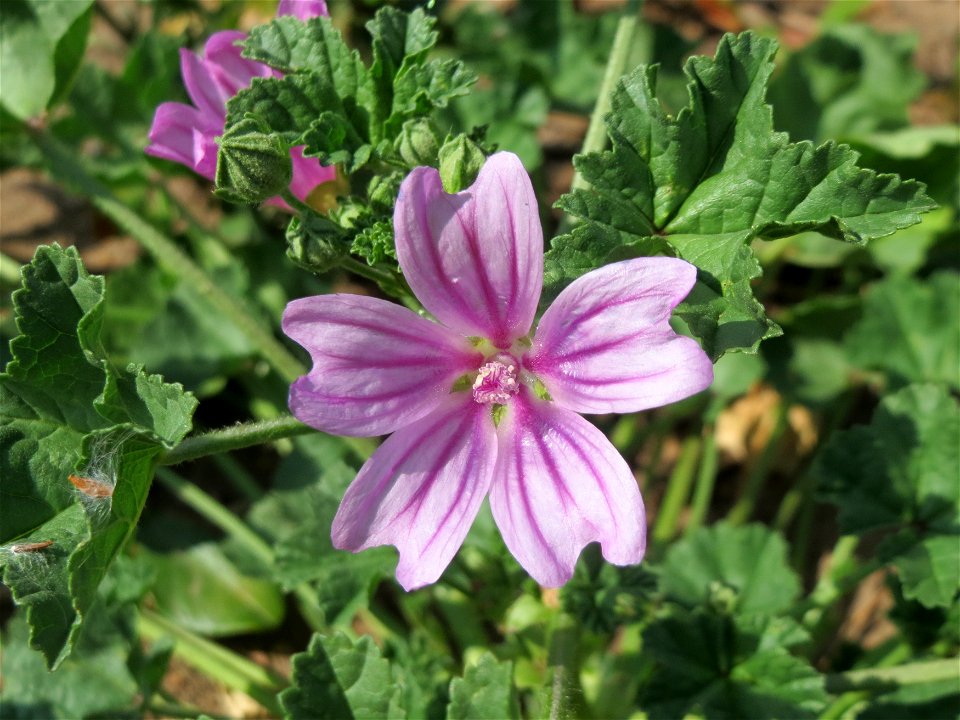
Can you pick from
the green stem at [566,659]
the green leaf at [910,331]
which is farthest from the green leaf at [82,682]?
the green leaf at [910,331]

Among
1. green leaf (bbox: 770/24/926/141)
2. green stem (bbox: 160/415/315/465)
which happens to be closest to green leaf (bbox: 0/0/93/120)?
green stem (bbox: 160/415/315/465)

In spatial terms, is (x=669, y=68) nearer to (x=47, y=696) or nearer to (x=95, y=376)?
(x=95, y=376)

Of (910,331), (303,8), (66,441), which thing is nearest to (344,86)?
(303,8)

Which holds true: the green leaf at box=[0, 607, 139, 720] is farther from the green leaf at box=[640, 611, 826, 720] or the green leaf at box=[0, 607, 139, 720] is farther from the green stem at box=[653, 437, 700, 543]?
the green stem at box=[653, 437, 700, 543]

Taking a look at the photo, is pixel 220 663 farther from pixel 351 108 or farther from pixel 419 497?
pixel 351 108

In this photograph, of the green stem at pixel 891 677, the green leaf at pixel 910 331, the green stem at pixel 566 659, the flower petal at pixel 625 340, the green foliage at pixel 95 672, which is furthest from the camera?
the green leaf at pixel 910 331

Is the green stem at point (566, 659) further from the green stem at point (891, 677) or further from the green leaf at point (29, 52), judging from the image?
the green leaf at point (29, 52)
